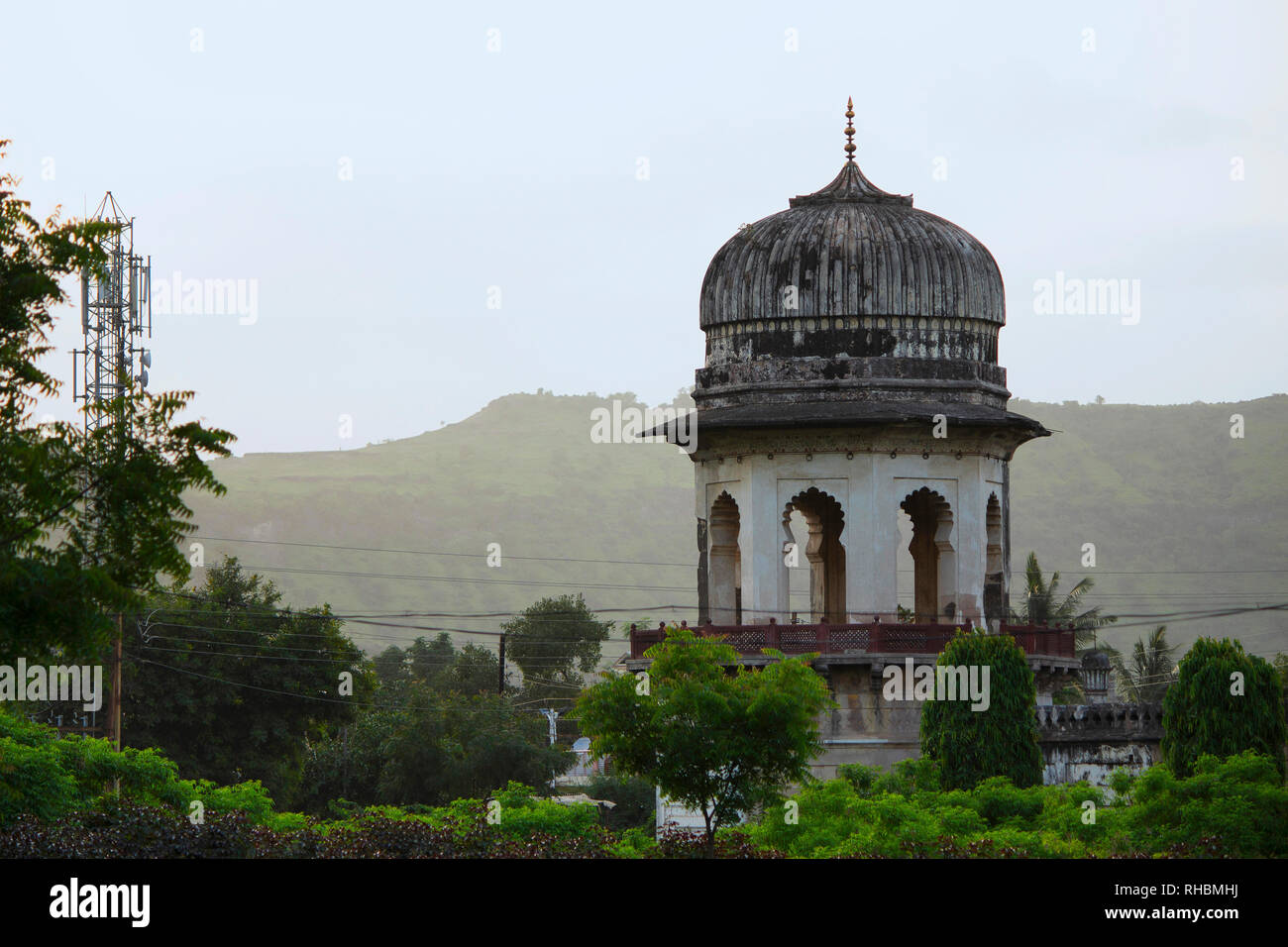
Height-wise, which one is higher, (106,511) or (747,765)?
(106,511)

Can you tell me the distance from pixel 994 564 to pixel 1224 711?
8635mm

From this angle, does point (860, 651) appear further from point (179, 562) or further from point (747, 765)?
point (179, 562)

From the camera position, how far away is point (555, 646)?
98.7 metres

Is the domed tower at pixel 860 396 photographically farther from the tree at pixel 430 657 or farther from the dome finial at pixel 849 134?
the tree at pixel 430 657

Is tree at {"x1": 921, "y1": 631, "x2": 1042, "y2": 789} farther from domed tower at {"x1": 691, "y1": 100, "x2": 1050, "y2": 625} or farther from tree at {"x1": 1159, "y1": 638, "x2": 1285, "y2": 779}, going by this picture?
domed tower at {"x1": 691, "y1": 100, "x2": 1050, "y2": 625}

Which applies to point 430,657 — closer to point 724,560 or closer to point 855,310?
point 724,560

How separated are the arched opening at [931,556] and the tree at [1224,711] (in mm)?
6812

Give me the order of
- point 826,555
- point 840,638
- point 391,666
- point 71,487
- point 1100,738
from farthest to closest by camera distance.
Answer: point 391,666 < point 826,555 < point 1100,738 < point 840,638 < point 71,487

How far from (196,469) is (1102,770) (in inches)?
868

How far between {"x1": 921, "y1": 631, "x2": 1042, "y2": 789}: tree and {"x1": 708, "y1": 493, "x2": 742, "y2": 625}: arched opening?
620 cm

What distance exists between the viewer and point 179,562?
18.2 m

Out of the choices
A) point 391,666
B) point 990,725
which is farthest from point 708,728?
point 391,666
